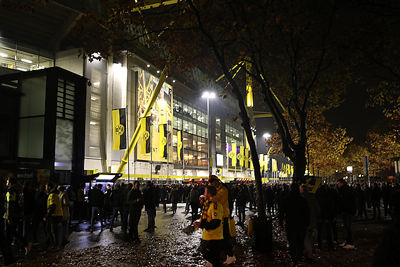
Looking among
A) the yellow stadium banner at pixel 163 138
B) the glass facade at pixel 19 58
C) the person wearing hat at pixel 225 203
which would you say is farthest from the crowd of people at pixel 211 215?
the glass facade at pixel 19 58

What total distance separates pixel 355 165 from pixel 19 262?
268 ft

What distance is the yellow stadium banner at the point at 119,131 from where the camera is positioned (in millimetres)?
28312

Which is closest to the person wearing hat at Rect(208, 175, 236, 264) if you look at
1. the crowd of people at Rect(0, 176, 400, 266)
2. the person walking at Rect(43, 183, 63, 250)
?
the crowd of people at Rect(0, 176, 400, 266)

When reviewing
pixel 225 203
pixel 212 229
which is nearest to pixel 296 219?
pixel 225 203

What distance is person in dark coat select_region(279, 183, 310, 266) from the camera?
7.36 meters

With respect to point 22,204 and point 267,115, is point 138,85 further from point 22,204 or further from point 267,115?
point 267,115

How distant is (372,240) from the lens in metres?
11.2

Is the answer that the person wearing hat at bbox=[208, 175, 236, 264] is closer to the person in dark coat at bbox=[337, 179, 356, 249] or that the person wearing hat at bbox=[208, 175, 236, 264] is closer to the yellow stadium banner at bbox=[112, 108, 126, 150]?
the person in dark coat at bbox=[337, 179, 356, 249]

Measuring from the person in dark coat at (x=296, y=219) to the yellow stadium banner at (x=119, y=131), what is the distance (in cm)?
2227

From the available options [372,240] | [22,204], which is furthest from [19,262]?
[372,240]

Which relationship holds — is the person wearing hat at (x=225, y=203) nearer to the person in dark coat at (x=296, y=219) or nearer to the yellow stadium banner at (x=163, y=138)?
the person in dark coat at (x=296, y=219)

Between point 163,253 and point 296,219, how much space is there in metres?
3.99

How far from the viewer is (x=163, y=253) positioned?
9.30m

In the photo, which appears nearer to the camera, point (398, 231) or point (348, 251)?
point (398, 231)
